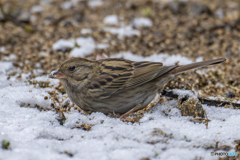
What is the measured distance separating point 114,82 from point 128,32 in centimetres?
234

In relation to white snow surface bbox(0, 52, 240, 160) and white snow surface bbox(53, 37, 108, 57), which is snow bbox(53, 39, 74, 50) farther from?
white snow surface bbox(0, 52, 240, 160)

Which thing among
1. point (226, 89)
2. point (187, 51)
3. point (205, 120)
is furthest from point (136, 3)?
point (205, 120)

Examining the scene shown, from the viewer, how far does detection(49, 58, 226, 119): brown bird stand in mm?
3418

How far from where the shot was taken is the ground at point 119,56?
2754mm

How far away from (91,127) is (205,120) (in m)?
1.15

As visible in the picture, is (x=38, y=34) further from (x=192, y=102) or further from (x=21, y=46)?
(x=192, y=102)

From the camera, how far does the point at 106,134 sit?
293cm

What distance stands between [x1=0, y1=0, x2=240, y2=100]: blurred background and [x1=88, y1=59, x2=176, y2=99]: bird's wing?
0.65 meters

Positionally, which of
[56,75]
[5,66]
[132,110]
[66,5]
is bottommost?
[132,110]

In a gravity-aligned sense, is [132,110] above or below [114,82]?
below

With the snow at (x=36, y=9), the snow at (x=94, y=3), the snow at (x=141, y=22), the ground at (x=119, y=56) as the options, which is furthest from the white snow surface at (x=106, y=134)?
the snow at (x=94, y=3)

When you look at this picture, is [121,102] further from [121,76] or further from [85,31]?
[85,31]

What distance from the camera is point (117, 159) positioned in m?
2.54

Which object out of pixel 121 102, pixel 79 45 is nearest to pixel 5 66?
pixel 79 45
